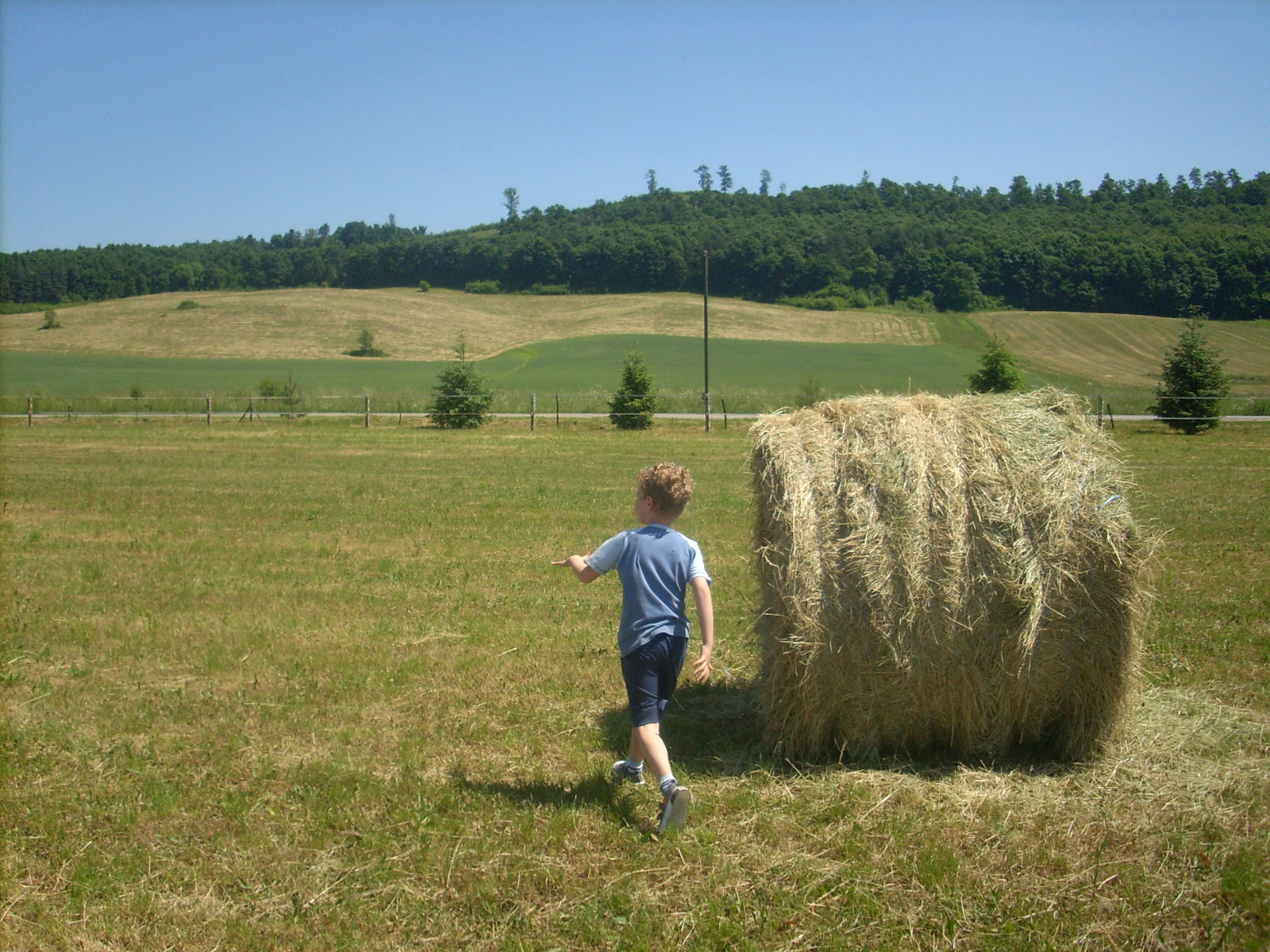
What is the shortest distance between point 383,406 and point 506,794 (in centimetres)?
3737

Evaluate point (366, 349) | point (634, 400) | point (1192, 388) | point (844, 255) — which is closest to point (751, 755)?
point (634, 400)

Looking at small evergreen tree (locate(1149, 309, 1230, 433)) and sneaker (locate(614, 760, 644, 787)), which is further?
small evergreen tree (locate(1149, 309, 1230, 433))

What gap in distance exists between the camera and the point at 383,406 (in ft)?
133

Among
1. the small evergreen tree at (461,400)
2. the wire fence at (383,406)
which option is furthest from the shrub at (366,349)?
the small evergreen tree at (461,400)

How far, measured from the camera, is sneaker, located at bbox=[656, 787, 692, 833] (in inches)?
169

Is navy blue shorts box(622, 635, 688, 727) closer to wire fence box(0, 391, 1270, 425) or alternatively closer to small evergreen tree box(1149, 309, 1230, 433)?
wire fence box(0, 391, 1270, 425)

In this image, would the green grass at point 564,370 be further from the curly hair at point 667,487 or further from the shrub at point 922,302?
the curly hair at point 667,487

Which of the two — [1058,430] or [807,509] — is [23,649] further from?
[1058,430]

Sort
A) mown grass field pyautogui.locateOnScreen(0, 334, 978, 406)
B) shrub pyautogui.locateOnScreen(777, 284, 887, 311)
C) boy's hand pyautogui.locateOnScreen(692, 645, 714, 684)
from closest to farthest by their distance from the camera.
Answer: boy's hand pyautogui.locateOnScreen(692, 645, 714, 684)
mown grass field pyautogui.locateOnScreen(0, 334, 978, 406)
shrub pyautogui.locateOnScreen(777, 284, 887, 311)

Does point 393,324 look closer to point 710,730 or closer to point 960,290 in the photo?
point 960,290

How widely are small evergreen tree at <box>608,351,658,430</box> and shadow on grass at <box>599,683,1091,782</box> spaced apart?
90.4 ft

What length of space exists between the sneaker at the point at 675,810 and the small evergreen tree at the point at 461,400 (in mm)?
29610

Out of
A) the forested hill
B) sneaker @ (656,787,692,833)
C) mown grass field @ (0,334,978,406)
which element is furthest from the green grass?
sneaker @ (656,787,692,833)

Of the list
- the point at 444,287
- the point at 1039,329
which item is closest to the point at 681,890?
the point at 1039,329
